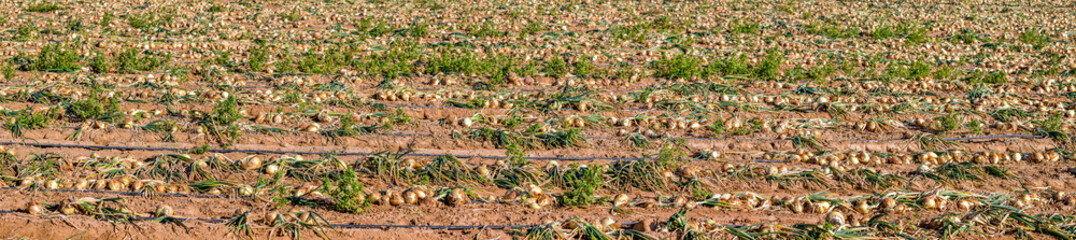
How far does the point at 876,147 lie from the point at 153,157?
186 inches

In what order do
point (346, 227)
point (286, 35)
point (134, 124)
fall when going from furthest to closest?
1. point (286, 35)
2. point (134, 124)
3. point (346, 227)

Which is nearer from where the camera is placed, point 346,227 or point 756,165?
point 346,227

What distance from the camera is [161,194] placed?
14.1 feet

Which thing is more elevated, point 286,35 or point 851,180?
point 851,180

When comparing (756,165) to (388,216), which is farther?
(756,165)

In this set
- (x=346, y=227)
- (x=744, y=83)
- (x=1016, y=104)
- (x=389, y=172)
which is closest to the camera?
(x=346, y=227)

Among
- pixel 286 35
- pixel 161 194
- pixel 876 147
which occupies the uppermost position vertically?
pixel 161 194

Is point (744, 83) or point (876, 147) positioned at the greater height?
point (876, 147)

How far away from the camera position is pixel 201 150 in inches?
193

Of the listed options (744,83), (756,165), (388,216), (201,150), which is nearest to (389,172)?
(388,216)

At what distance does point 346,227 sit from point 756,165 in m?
2.54

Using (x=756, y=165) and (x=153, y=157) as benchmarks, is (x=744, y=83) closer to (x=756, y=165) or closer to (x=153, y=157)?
(x=756, y=165)

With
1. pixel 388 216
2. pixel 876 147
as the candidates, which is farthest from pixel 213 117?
pixel 876 147

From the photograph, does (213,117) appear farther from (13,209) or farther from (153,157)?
(13,209)
